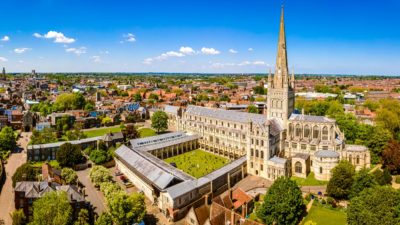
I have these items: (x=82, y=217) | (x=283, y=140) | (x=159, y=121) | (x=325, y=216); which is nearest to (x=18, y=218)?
(x=82, y=217)

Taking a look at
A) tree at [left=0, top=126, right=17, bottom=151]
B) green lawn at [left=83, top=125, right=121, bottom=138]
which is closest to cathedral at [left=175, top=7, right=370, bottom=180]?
green lawn at [left=83, top=125, right=121, bottom=138]

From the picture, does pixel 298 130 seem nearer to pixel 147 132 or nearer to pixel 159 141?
pixel 159 141

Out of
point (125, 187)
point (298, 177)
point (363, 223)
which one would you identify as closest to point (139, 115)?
point (125, 187)

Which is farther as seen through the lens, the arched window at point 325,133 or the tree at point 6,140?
the tree at point 6,140

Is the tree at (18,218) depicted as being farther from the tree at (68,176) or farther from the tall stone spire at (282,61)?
the tall stone spire at (282,61)

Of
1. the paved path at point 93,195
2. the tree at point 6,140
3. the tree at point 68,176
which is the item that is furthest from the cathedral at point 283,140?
the tree at point 6,140

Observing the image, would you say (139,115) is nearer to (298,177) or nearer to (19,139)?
(19,139)
